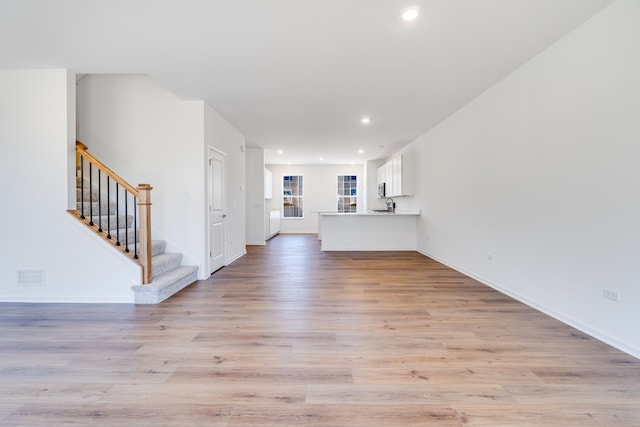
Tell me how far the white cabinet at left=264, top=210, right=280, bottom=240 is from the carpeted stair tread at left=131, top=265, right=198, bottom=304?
4818 millimetres

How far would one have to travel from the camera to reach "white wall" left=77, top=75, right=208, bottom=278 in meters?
4.17

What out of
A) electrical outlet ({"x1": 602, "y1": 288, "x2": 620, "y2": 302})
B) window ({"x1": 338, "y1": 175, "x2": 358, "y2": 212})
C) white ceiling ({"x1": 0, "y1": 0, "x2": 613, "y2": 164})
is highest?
white ceiling ({"x1": 0, "y1": 0, "x2": 613, "y2": 164})

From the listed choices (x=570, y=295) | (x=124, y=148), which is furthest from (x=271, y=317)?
(x=124, y=148)

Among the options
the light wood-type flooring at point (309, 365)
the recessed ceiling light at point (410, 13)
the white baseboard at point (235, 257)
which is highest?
the recessed ceiling light at point (410, 13)

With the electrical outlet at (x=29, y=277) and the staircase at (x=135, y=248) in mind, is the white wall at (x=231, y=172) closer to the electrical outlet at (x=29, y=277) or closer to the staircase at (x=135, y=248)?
the staircase at (x=135, y=248)

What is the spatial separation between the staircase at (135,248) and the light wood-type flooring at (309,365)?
0.20 meters

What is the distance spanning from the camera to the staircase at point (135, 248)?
3.28 m

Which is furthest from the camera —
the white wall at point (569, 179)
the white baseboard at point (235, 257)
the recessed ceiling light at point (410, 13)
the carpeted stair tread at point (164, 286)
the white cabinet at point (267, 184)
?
the white cabinet at point (267, 184)

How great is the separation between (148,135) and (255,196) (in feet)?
12.0

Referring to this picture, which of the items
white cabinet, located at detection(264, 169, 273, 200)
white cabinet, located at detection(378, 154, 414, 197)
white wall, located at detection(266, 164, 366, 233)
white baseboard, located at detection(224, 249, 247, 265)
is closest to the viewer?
white baseboard, located at detection(224, 249, 247, 265)

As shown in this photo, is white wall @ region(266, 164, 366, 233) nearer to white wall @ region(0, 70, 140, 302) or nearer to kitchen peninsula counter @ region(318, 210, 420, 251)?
kitchen peninsula counter @ region(318, 210, 420, 251)

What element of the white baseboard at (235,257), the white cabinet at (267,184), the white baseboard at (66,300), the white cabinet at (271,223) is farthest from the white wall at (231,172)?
the white cabinet at (271,223)

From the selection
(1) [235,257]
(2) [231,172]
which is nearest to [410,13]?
(2) [231,172]

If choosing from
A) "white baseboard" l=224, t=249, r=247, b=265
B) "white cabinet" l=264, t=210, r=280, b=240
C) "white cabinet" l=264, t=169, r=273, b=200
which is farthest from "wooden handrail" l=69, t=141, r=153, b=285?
"white cabinet" l=264, t=169, r=273, b=200
